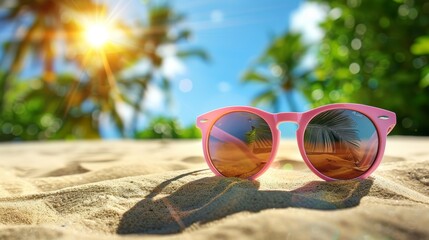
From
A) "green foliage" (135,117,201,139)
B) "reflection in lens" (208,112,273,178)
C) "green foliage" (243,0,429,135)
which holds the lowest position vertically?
"green foliage" (135,117,201,139)

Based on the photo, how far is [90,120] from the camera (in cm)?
2183

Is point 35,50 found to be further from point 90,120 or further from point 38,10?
point 90,120

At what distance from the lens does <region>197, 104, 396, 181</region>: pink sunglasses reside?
1732mm

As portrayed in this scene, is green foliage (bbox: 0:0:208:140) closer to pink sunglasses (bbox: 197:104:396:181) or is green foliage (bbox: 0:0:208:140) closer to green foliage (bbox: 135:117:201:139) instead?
green foliage (bbox: 135:117:201:139)

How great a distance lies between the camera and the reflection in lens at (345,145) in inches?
68.1

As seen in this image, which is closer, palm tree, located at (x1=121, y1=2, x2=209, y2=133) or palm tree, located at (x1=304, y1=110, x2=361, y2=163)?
palm tree, located at (x1=304, y1=110, x2=361, y2=163)

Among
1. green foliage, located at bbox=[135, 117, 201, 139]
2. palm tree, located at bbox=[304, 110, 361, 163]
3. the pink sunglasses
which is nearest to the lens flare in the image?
green foliage, located at bbox=[135, 117, 201, 139]

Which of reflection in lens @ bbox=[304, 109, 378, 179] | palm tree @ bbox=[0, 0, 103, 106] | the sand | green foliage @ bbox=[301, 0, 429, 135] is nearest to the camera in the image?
the sand

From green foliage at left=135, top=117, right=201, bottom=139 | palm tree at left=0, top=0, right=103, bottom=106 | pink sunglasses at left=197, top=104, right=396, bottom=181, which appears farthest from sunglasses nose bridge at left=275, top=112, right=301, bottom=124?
palm tree at left=0, top=0, right=103, bottom=106

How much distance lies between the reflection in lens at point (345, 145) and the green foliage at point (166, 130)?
9184 mm

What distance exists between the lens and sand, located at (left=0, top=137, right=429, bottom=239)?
3.43 ft

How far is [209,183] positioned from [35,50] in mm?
19603

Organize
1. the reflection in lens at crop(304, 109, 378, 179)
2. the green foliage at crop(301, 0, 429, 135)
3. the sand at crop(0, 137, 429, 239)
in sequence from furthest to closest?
1. the green foliage at crop(301, 0, 429, 135)
2. the reflection in lens at crop(304, 109, 378, 179)
3. the sand at crop(0, 137, 429, 239)

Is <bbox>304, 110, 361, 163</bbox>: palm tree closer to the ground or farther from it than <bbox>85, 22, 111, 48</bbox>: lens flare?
closer to the ground
